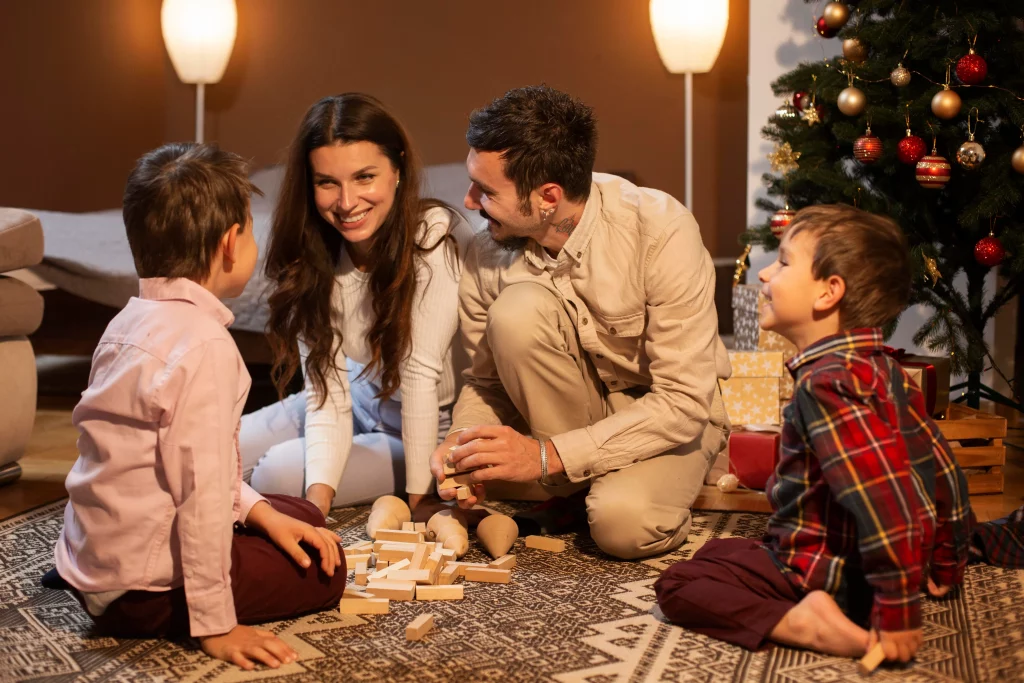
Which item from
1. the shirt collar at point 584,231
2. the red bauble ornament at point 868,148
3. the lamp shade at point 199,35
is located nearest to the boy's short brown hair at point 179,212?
the shirt collar at point 584,231

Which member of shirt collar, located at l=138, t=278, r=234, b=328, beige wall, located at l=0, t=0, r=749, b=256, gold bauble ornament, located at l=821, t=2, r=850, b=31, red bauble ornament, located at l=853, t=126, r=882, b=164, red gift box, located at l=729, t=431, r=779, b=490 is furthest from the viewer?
beige wall, located at l=0, t=0, r=749, b=256

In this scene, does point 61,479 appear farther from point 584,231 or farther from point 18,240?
point 584,231

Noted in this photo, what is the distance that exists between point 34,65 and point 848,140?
139 inches

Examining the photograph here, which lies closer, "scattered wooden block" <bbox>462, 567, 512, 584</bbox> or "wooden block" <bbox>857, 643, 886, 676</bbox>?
"wooden block" <bbox>857, 643, 886, 676</bbox>

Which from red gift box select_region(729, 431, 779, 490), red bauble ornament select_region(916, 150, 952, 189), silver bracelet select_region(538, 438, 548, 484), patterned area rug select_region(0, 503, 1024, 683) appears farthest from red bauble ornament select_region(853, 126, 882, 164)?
silver bracelet select_region(538, 438, 548, 484)

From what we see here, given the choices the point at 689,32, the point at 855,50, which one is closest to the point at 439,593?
the point at 855,50

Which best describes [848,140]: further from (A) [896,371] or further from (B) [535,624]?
(B) [535,624]

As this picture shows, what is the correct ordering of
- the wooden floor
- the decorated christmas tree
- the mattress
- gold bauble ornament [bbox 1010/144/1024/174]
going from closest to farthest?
the wooden floor, gold bauble ornament [bbox 1010/144/1024/174], the decorated christmas tree, the mattress

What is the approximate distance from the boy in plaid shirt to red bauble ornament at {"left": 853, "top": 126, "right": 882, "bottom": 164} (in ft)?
4.77

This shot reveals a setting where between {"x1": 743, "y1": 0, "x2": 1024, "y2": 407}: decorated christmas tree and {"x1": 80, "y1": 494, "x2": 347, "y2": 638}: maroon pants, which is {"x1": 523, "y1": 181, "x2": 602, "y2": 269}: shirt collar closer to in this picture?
{"x1": 80, "y1": 494, "x2": 347, "y2": 638}: maroon pants

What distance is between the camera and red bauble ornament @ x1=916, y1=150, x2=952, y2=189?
9.61 ft

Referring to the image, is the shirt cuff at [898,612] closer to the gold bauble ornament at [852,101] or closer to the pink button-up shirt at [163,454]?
the pink button-up shirt at [163,454]

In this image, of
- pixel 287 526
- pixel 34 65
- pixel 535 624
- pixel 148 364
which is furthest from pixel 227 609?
pixel 34 65

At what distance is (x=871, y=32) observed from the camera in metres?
3.04
